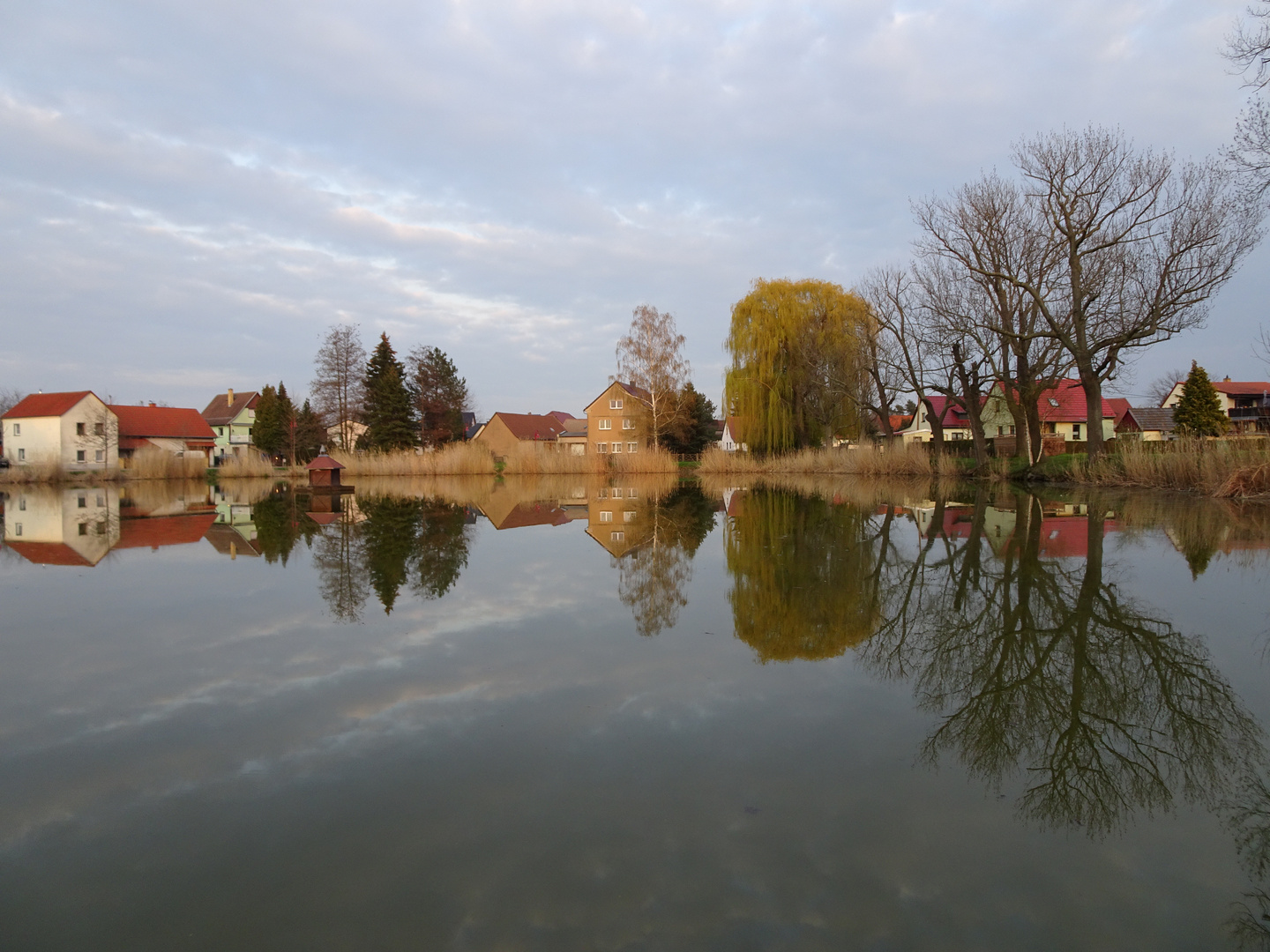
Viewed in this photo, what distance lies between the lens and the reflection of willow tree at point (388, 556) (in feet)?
22.0

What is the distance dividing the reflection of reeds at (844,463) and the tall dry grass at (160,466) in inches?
901

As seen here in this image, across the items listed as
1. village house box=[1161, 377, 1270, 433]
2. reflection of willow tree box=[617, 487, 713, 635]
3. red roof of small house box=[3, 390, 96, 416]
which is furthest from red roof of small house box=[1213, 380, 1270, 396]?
red roof of small house box=[3, 390, 96, 416]

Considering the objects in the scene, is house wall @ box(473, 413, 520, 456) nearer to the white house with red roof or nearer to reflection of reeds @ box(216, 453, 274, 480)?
reflection of reeds @ box(216, 453, 274, 480)

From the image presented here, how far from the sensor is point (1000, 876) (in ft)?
7.32

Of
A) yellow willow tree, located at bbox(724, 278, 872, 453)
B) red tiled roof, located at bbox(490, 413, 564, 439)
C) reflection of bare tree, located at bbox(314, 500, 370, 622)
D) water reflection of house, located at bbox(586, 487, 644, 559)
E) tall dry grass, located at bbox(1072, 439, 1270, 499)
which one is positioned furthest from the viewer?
red tiled roof, located at bbox(490, 413, 564, 439)

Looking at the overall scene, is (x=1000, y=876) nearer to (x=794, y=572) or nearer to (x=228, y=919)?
(x=228, y=919)

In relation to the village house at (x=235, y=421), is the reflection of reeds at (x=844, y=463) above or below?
below

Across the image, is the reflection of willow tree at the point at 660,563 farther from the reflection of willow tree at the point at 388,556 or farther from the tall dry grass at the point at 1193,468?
the tall dry grass at the point at 1193,468

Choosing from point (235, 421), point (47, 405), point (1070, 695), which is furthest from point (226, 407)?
point (1070, 695)

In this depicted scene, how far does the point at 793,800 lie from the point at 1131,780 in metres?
1.33

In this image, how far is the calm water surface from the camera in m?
2.10

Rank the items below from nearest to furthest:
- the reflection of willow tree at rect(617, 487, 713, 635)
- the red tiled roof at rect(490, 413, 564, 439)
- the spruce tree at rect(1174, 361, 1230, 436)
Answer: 1. the reflection of willow tree at rect(617, 487, 713, 635)
2. the spruce tree at rect(1174, 361, 1230, 436)
3. the red tiled roof at rect(490, 413, 564, 439)

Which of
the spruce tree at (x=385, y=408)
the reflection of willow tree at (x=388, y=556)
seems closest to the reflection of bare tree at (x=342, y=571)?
the reflection of willow tree at (x=388, y=556)

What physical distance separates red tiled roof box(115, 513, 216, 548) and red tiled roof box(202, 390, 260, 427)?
58.9m
